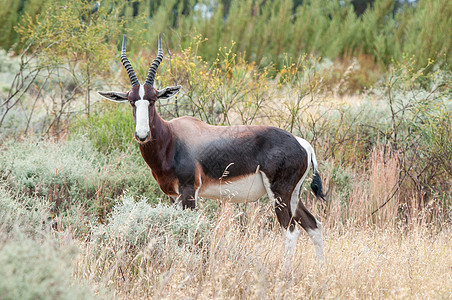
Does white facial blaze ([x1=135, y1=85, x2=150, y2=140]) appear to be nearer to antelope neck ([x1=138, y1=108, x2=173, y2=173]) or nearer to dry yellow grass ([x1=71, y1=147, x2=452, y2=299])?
Result: antelope neck ([x1=138, y1=108, x2=173, y2=173])

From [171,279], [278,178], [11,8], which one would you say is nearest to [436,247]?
[278,178]

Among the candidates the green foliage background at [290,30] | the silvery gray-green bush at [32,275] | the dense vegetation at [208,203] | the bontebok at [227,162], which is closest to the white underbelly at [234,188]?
the bontebok at [227,162]

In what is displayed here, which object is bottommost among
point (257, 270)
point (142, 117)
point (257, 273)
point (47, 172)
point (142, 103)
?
point (47, 172)

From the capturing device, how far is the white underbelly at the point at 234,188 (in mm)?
4820

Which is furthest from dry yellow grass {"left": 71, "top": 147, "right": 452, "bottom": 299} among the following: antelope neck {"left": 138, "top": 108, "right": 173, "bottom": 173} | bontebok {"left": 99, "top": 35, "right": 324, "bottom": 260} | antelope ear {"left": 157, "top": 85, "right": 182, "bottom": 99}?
antelope ear {"left": 157, "top": 85, "right": 182, "bottom": 99}

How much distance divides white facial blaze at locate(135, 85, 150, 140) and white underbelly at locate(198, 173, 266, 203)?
90 centimetres

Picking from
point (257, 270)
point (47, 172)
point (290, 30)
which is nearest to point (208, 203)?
point (47, 172)

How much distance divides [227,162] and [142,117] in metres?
0.99

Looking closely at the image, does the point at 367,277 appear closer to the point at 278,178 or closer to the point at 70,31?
the point at 278,178

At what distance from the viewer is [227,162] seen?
4805mm

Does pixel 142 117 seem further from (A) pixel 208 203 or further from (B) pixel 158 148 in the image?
(A) pixel 208 203

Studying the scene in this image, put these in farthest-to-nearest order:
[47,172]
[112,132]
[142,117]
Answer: [112,132], [47,172], [142,117]

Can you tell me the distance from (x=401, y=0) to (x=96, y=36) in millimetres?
16826

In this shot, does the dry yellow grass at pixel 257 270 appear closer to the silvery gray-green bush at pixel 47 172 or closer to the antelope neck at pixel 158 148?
the antelope neck at pixel 158 148
